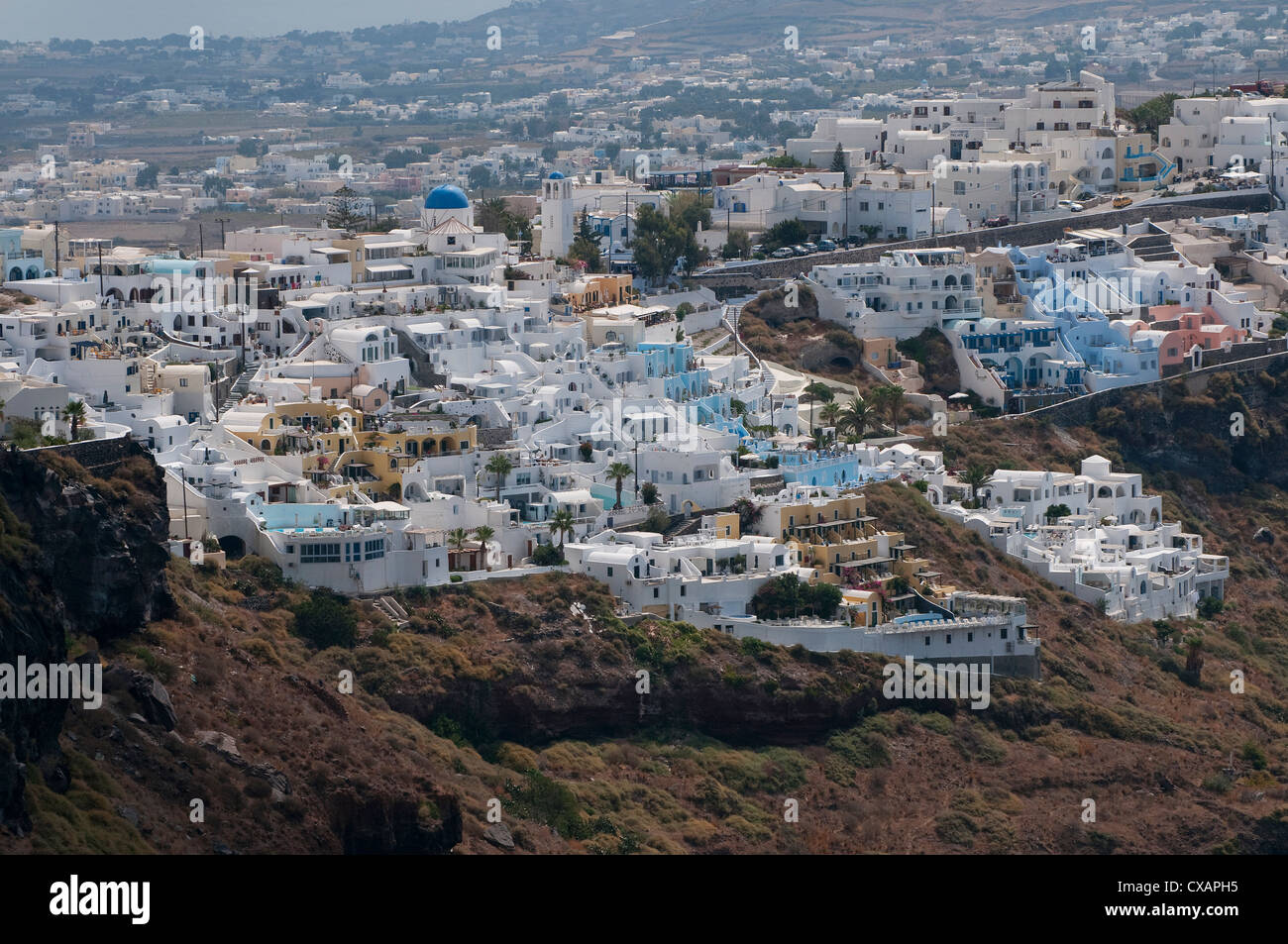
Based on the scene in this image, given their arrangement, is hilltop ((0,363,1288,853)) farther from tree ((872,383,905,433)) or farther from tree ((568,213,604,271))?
tree ((568,213,604,271))

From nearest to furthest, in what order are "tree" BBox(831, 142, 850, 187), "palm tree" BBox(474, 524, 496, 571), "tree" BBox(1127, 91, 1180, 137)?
"palm tree" BBox(474, 524, 496, 571) → "tree" BBox(831, 142, 850, 187) → "tree" BBox(1127, 91, 1180, 137)

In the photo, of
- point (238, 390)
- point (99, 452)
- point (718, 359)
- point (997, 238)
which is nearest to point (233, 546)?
point (99, 452)

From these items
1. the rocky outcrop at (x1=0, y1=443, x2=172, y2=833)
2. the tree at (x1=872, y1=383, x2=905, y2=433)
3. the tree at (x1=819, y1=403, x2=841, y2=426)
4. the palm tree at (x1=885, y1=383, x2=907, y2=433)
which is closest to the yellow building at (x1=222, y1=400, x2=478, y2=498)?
the rocky outcrop at (x1=0, y1=443, x2=172, y2=833)

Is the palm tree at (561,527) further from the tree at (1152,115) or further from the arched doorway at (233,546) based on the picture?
the tree at (1152,115)
